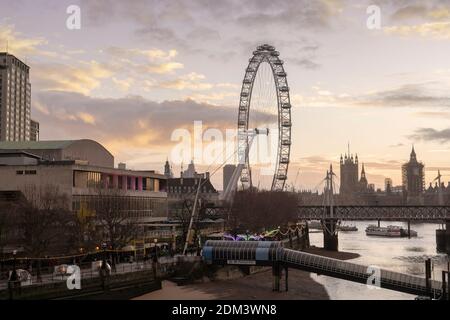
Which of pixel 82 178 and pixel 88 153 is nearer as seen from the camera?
pixel 82 178

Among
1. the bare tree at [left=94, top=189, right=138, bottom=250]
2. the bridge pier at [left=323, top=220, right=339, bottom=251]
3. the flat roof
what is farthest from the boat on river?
the bare tree at [left=94, top=189, right=138, bottom=250]

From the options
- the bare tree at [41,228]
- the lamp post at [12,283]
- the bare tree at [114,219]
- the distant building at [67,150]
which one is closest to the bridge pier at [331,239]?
the distant building at [67,150]

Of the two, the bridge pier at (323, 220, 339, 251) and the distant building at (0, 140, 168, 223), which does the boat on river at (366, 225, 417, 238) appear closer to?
the bridge pier at (323, 220, 339, 251)

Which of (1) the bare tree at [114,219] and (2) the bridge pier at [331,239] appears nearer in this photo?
(1) the bare tree at [114,219]

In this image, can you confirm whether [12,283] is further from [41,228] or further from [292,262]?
[292,262]

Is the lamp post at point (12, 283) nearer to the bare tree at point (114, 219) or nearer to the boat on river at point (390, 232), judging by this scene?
the bare tree at point (114, 219)

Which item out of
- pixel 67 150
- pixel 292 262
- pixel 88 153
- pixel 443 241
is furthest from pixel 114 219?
pixel 443 241

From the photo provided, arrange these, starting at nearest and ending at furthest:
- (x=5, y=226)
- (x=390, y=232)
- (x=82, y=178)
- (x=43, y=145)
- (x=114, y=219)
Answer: (x=5, y=226), (x=114, y=219), (x=82, y=178), (x=43, y=145), (x=390, y=232)

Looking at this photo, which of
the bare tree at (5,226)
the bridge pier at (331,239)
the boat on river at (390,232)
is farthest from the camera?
the boat on river at (390,232)

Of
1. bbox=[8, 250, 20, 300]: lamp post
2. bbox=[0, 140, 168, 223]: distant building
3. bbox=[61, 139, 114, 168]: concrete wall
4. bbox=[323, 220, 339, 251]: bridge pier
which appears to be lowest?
bbox=[323, 220, 339, 251]: bridge pier

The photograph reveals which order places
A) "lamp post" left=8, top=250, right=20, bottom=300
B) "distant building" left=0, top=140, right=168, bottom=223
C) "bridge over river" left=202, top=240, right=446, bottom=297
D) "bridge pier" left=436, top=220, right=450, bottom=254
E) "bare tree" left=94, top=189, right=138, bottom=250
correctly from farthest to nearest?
"bridge pier" left=436, top=220, right=450, bottom=254 < "distant building" left=0, top=140, right=168, bottom=223 < "bare tree" left=94, top=189, right=138, bottom=250 < "bridge over river" left=202, top=240, right=446, bottom=297 < "lamp post" left=8, top=250, right=20, bottom=300

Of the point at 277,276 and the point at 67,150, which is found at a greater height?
the point at 67,150
